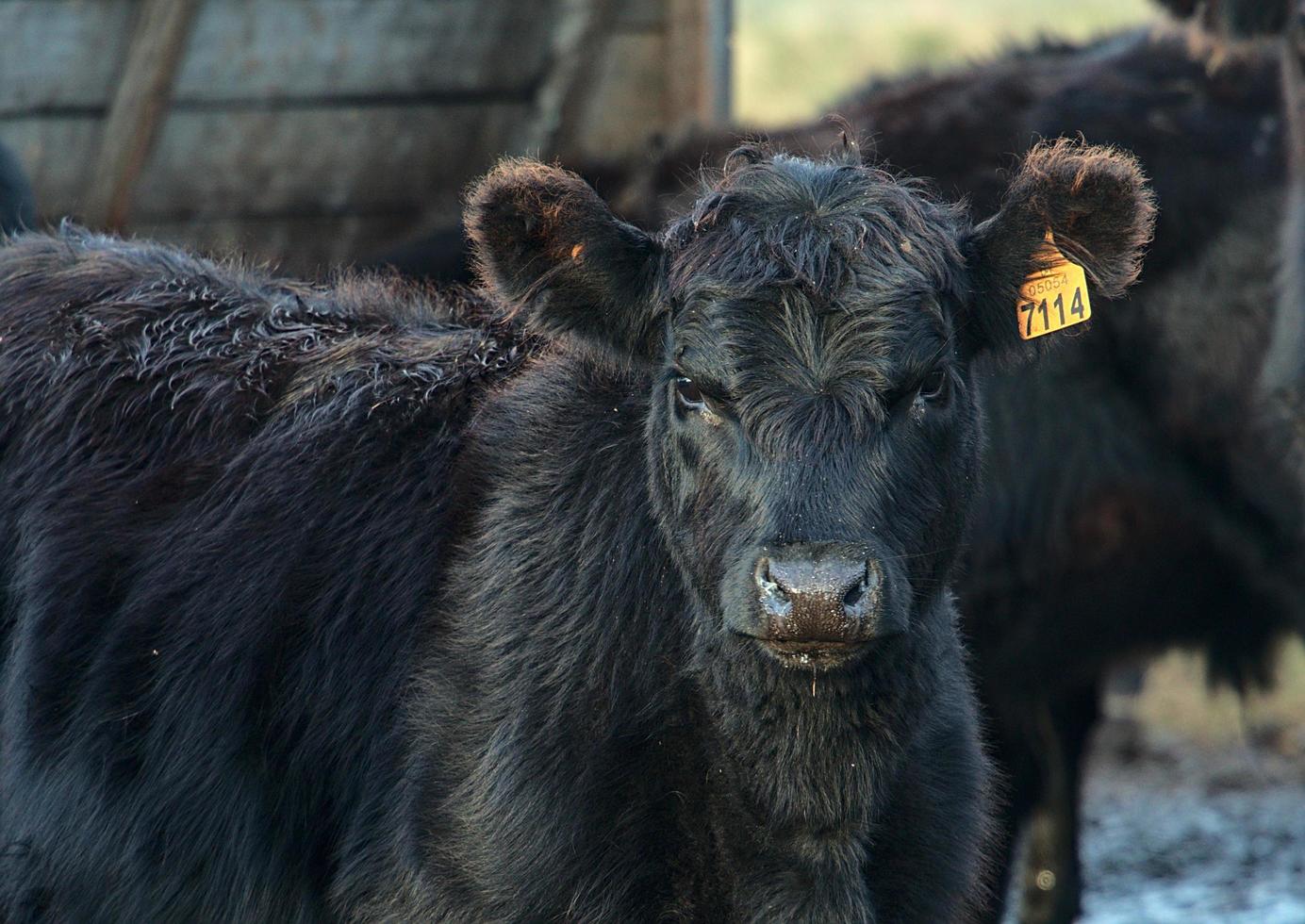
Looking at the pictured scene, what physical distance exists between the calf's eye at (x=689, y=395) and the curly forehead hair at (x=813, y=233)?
0.61ft

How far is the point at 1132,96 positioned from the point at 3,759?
4538 millimetres

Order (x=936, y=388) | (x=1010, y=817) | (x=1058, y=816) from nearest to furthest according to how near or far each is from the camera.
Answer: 1. (x=936, y=388)
2. (x=1010, y=817)
3. (x=1058, y=816)

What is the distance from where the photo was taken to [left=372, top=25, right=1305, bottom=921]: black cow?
6.12 metres

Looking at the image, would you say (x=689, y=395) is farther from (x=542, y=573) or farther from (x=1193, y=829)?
(x=1193, y=829)

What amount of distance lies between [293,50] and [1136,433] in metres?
3.89

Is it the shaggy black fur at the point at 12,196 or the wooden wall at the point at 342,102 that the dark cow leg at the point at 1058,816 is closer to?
the wooden wall at the point at 342,102

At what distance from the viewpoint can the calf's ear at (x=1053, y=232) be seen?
135 inches

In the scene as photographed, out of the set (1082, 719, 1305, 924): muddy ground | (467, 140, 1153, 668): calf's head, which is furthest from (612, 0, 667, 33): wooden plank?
(467, 140, 1153, 668): calf's head

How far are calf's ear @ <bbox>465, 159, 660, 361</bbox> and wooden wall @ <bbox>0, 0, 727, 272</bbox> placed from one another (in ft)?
12.2

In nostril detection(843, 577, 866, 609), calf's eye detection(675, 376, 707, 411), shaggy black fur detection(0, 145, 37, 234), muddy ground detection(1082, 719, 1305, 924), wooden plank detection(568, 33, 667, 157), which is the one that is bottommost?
muddy ground detection(1082, 719, 1305, 924)

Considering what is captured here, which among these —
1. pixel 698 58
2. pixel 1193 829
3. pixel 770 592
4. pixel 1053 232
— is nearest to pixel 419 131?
pixel 698 58

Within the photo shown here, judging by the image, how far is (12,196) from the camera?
17.7 ft

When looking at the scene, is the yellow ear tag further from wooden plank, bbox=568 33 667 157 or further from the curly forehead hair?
wooden plank, bbox=568 33 667 157

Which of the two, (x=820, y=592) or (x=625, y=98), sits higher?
(x=625, y=98)
